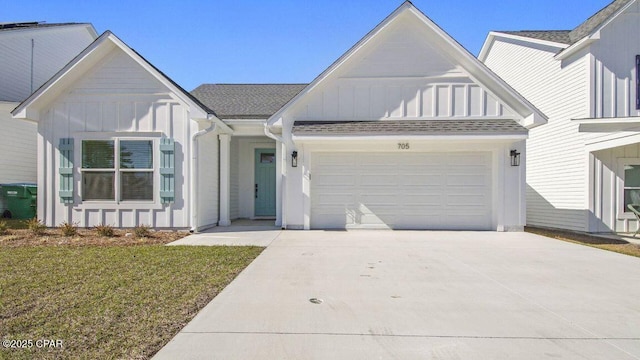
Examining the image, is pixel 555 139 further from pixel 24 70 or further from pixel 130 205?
pixel 24 70

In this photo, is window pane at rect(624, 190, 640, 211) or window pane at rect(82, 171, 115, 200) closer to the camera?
window pane at rect(82, 171, 115, 200)

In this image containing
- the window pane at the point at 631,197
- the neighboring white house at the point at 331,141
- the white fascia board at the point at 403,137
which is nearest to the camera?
the white fascia board at the point at 403,137

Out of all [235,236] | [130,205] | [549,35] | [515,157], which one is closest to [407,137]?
[515,157]

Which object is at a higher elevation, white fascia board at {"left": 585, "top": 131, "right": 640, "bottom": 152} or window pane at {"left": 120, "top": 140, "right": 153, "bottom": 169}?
white fascia board at {"left": 585, "top": 131, "right": 640, "bottom": 152}

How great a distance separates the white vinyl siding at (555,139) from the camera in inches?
406

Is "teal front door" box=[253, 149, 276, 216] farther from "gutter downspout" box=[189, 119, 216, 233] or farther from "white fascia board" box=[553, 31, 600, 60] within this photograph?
"white fascia board" box=[553, 31, 600, 60]

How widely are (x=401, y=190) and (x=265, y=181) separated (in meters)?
4.91

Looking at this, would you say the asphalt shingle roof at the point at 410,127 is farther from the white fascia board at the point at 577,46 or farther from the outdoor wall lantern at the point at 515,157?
the white fascia board at the point at 577,46

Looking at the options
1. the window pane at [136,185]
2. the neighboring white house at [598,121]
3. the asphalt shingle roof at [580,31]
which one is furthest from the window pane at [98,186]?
the asphalt shingle roof at [580,31]

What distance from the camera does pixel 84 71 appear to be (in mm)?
9000

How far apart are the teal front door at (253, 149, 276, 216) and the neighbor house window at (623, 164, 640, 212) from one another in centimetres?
1081

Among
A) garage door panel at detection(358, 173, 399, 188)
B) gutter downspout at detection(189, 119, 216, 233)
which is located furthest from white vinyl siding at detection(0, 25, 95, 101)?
garage door panel at detection(358, 173, 399, 188)

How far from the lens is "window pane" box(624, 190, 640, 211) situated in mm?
10008

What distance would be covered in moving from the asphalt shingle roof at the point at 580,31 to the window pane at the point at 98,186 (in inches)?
545
